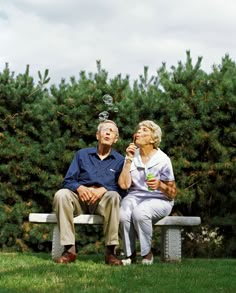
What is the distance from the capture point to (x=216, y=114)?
726cm

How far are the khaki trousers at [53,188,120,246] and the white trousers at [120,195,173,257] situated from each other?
0.15 metres

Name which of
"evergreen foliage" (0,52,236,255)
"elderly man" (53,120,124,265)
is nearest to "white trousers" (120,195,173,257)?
"elderly man" (53,120,124,265)

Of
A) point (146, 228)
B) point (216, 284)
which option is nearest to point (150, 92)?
point (146, 228)

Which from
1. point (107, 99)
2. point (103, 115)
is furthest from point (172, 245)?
point (107, 99)

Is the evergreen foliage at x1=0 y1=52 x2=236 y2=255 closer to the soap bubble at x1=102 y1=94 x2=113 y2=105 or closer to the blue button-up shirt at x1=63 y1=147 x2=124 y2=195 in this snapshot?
the soap bubble at x1=102 y1=94 x2=113 y2=105

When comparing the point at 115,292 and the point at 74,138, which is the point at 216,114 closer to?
the point at 74,138

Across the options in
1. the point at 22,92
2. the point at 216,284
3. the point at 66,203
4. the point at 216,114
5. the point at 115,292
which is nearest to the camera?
the point at 115,292

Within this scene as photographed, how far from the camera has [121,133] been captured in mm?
7520

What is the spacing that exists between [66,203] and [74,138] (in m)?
2.27

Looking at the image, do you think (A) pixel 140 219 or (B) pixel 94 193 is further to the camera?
(B) pixel 94 193

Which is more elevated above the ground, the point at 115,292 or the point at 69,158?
the point at 69,158

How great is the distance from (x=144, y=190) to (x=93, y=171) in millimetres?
530

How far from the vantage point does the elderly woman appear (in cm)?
549

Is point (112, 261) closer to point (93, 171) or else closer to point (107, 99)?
point (93, 171)
